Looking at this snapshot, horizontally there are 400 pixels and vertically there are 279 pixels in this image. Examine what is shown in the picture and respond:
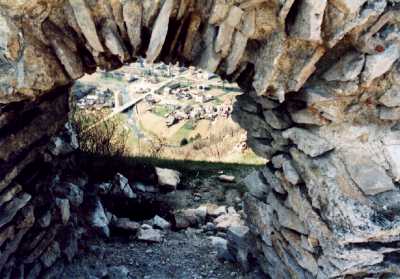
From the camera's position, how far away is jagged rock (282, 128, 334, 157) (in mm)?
4414

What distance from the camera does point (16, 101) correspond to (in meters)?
4.26

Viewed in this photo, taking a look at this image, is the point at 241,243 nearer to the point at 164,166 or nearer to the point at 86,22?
the point at 86,22

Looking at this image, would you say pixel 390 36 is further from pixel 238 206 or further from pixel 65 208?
pixel 238 206

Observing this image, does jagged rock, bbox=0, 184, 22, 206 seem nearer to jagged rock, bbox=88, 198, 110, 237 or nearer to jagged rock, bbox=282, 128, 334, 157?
jagged rock, bbox=88, 198, 110, 237

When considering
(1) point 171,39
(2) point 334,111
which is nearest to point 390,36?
(2) point 334,111

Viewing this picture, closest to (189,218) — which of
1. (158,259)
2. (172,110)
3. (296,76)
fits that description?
(158,259)

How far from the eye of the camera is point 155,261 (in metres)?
6.46

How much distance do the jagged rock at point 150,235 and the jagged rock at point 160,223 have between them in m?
0.25

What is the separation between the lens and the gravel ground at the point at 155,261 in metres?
5.98

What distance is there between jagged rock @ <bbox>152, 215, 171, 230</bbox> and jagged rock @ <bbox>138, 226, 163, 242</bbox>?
25cm

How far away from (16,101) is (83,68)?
697 millimetres

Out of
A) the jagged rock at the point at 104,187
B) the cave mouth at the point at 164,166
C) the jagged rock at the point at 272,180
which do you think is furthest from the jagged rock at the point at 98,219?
the jagged rock at the point at 272,180

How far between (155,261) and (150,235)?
59 centimetres

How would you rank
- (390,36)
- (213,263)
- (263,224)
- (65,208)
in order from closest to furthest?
(390,36) → (263,224) → (65,208) → (213,263)
